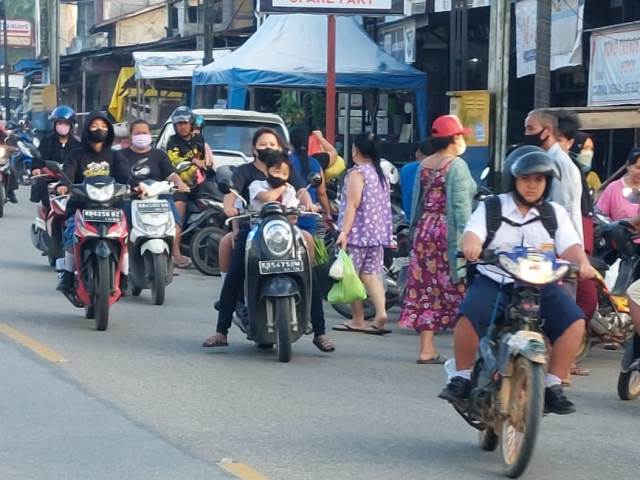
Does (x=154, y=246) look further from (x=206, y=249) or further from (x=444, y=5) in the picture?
(x=444, y=5)

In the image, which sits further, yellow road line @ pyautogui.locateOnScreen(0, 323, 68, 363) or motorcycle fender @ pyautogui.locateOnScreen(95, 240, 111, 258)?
motorcycle fender @ pyautogui.locateOnScreen(95, 240, 111, 258)

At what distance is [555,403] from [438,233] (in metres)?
3.80

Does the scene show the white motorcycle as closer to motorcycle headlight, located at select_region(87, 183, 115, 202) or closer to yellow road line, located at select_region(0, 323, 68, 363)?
motorcycle headlight, located at select_region(87, 183, 115, 202)

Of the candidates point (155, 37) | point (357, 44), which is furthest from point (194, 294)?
point (155, 37)

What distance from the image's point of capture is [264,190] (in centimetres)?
1049

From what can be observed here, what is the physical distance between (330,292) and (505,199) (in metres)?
4.73

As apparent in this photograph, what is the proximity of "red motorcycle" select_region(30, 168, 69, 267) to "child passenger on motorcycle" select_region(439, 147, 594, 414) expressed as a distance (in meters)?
6.18

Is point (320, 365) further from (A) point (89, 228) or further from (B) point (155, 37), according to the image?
(B) point (155, 37)

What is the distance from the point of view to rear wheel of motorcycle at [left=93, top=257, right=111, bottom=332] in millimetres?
11328

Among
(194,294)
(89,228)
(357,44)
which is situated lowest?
(194,294)

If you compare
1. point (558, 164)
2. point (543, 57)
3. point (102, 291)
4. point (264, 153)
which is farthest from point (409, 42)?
point (558, 164)

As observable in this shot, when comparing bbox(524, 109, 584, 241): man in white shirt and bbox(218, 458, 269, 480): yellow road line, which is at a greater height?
bbox(524, 109, 584, 241): man in white shirt

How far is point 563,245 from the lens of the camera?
731 centimetres

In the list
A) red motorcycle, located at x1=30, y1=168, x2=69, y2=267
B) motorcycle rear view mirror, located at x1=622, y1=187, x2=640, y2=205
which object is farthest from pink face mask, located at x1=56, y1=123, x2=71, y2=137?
motorcycle rear view mirror, located at x1=622, y1=187, x2=640, y2=205
